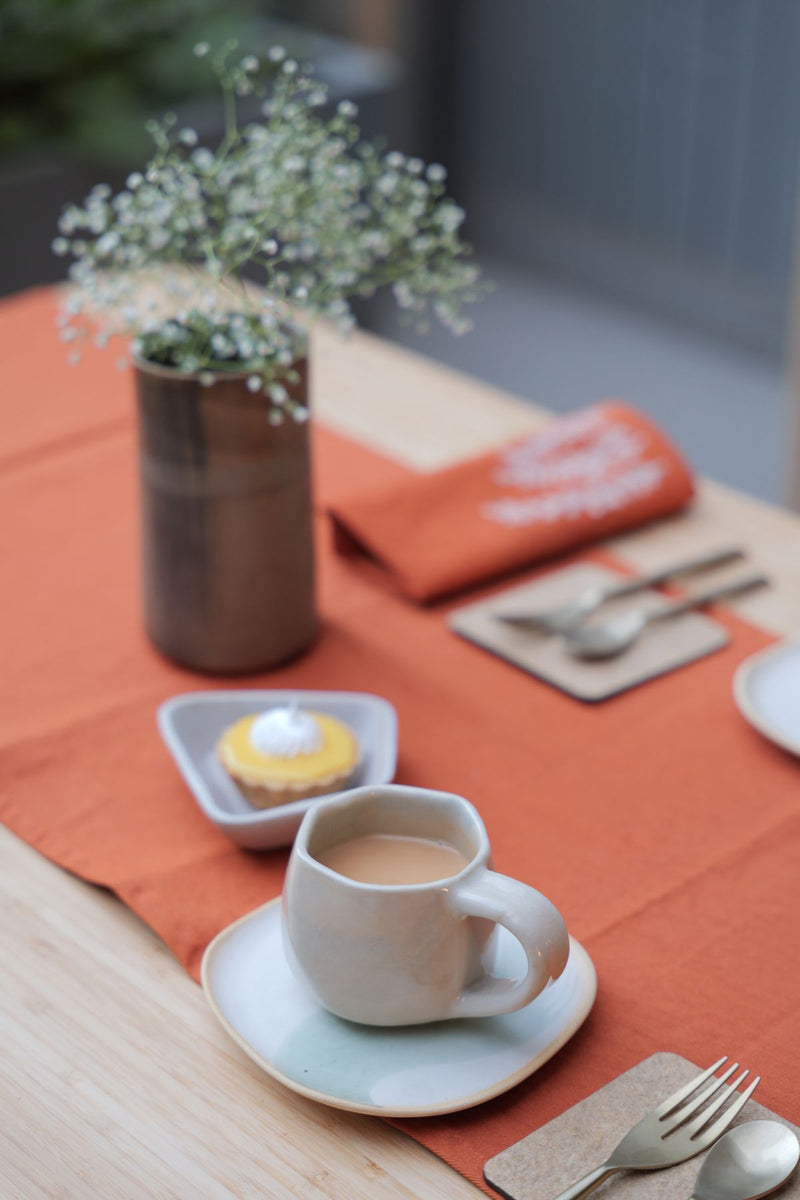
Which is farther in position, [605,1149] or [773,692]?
[773,692]

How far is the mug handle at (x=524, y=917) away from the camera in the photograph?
0.65 meters

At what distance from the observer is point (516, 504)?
122 centimetres

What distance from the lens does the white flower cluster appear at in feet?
Answer: 3.00

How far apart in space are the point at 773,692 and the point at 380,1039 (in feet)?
1.44

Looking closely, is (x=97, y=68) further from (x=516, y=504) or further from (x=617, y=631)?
(x=617, y=631)

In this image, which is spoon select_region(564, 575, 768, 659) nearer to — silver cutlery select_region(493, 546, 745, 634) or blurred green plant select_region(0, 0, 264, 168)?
silver cutlery select_region(493, 546, 745, 634)

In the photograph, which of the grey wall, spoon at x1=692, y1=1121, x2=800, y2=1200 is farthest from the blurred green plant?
spoon at x1=692, y1=1121, x2=800, y2=1200

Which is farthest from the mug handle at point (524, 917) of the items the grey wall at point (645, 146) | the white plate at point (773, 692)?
the grey wall at point (645, 146)

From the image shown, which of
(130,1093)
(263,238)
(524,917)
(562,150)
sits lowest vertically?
(562,150)

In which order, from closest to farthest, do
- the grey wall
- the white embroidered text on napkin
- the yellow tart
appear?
the yellow tart < the white embroidered text on napkin < the grey wall

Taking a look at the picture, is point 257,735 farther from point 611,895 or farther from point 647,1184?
point 647,1184

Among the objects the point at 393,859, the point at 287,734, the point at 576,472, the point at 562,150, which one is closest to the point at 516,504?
the point at 576,472

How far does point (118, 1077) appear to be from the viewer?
2.33ft

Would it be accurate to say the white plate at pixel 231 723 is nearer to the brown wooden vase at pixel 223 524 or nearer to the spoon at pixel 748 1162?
the brown wooden vase at pixel 223 524
